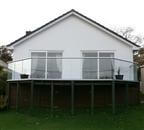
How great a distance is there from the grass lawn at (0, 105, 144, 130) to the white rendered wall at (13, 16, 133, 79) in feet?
14.8

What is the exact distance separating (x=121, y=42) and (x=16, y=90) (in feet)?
25.7

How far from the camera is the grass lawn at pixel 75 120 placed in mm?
14211

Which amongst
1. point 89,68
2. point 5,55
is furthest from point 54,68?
point 5,55

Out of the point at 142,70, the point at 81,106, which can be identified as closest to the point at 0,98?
the point at 81,106

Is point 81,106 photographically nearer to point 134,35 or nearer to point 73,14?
point 73,14

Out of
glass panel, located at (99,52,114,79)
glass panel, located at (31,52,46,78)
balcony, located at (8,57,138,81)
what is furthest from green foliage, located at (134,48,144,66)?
glass panel, located at (31,52,46,78)

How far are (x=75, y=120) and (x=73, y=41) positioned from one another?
23.3 ft

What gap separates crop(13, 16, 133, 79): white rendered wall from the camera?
21281 millimetres

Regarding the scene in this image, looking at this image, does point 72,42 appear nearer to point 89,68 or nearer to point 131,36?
point 89,68

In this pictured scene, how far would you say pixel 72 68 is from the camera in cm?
1895

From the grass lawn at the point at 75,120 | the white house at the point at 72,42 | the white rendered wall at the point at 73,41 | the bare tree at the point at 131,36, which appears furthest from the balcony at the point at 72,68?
the bare tree at the point at 131,36

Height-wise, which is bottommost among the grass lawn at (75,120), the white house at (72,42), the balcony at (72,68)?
the grass lawn at (75,120)

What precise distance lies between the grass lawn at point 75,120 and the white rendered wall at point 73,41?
14.8 ft

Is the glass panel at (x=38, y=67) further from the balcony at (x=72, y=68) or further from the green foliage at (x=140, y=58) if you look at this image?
the green foliage at (x=140, y=58)
